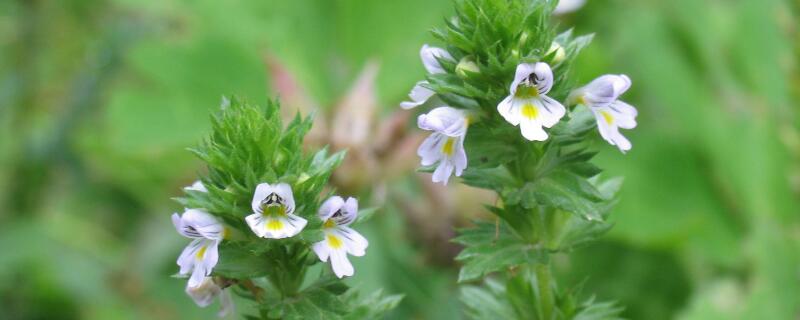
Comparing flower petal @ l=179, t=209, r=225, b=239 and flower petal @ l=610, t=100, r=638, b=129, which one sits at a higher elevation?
flower petal @ l=610, t=100, r=638, b=129

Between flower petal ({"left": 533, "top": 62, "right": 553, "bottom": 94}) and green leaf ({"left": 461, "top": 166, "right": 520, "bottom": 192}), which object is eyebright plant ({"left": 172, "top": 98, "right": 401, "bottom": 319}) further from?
flower petal ({"left": 533, "top": 62, "right": 553, "bottom": 94})

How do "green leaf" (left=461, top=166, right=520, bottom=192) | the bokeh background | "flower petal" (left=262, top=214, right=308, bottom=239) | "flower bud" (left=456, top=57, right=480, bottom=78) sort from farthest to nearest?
the bokeh background → "green leaf" (left=461, top=166, right=520, bottom=192) → "flower bud" (left=456, top=57, right=480, bottom=78) → "flower petal" (left=262, top=214, right=308, bottom=239)

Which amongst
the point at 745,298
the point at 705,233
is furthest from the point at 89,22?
the point at 745,298

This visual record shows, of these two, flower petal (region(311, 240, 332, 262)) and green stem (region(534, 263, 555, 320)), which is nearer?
flower petal (region(311, 240, 332, 262))

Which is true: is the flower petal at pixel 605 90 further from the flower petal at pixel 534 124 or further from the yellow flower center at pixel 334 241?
the yellow flower center at pixel 334 241

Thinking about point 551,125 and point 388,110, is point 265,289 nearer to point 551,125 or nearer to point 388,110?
point 551,125

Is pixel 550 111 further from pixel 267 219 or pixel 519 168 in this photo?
pixel 267 219

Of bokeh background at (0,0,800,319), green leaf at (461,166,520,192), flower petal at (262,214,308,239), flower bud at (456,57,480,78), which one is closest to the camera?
flower petal at (262,214,308,239)

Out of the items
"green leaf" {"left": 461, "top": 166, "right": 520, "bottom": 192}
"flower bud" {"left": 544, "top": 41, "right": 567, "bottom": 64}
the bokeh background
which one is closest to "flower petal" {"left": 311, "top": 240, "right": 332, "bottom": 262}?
"green leaf" {"left": 461, "top": 166, "right": 520, "bottom": 192}
